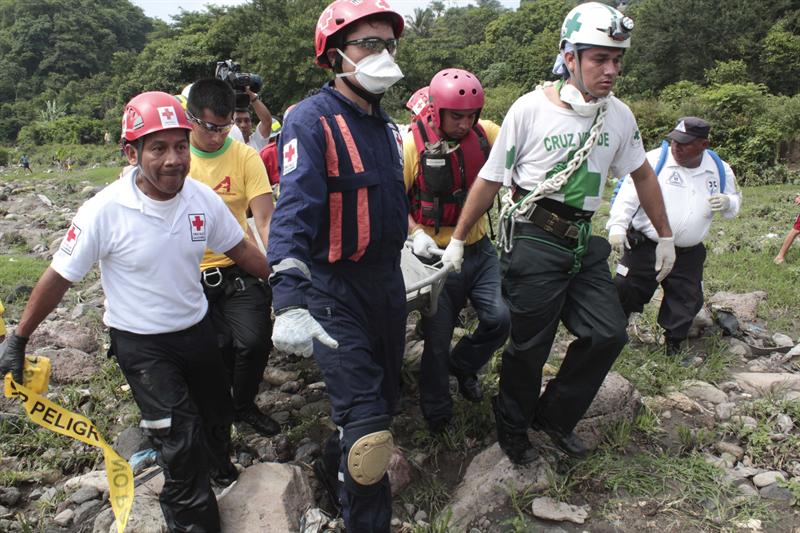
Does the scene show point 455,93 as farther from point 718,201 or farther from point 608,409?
point 718,201

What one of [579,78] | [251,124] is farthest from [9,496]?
[579,78]

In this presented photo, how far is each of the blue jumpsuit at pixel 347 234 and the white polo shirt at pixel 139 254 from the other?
24.5 inches

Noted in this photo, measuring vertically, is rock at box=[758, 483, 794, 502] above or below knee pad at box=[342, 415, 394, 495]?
below

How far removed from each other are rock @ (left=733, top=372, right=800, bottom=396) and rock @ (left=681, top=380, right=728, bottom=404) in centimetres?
25

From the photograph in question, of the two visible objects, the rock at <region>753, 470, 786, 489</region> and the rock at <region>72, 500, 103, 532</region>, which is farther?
the rock at <region>753, 470, 786, 489</region>

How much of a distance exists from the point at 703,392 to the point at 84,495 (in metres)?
4.05

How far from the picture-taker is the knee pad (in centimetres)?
249

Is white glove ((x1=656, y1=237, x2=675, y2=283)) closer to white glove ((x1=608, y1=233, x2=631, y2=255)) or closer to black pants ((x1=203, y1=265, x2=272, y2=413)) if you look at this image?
white glove ((x1=608, y1=233, x2=631, y2=255))

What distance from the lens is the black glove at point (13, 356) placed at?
2.67 m

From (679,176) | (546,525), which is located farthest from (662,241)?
(546,525)

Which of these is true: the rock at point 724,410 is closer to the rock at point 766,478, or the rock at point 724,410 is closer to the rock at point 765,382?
the rock at point 765,382

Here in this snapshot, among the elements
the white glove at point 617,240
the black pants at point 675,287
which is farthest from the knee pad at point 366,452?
the black pants at point 675,287

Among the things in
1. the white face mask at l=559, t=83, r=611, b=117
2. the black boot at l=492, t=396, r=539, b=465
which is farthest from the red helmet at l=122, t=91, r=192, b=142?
the black boot at l=492, t=396, r=539, b=465

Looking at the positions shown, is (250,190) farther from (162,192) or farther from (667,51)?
(667,51)
